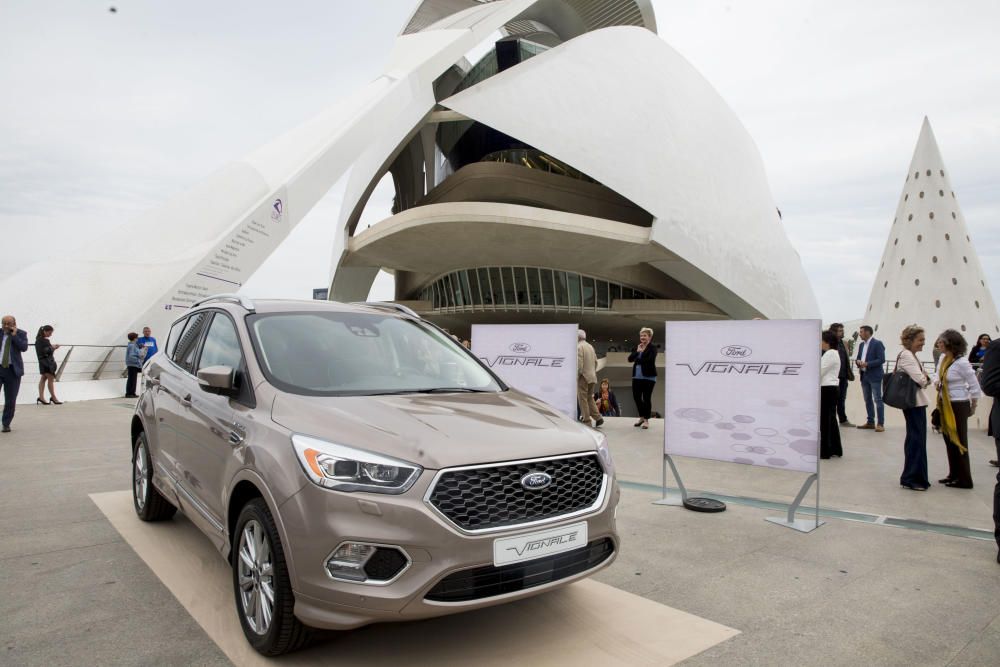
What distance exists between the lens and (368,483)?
2.51m

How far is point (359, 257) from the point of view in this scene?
3550cm

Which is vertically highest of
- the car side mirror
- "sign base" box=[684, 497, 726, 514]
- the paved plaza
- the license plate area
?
the car side mirror

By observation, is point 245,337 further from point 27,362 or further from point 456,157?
point 456,157

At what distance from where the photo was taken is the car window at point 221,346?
11.6 feet

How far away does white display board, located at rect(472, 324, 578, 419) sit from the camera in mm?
8828

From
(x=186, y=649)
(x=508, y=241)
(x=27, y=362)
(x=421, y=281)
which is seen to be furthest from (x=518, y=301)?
(x=186, y=649)

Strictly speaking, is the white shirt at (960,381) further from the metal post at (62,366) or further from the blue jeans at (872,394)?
the metal post at (62,366)

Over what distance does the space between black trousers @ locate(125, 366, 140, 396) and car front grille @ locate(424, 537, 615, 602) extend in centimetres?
1516

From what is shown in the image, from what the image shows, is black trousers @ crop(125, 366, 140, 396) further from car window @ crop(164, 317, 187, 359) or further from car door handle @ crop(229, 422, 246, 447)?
car door handle @ crop(229, 422, 246, 447)

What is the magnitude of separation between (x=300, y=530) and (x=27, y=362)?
1634 centimetres

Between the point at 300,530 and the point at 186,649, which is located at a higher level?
the point at 300,530

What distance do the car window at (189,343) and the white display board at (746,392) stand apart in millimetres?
4013

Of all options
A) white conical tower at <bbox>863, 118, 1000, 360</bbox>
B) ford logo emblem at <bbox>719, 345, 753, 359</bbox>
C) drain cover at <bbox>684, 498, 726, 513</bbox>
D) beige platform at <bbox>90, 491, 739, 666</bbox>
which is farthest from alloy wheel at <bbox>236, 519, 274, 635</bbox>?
white conical tower at <bbox>863, 118, 1000, 360</bbox>

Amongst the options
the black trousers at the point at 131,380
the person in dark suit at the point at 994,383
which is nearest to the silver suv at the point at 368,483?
the person in dark suit at the point at 994,383
